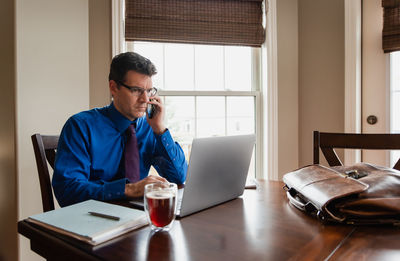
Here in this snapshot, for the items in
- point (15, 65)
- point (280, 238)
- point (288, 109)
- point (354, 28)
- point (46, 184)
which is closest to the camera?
point (280, 238)

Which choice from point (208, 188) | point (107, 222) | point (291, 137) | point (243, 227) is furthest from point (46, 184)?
point (291, 137)

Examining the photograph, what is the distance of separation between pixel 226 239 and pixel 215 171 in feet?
0.86

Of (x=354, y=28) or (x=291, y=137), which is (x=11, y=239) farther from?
(x=354, y=28)

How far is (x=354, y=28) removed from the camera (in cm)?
221

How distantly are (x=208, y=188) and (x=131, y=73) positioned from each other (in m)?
0.71

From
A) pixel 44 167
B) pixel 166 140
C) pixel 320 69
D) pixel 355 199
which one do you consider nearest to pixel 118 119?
pixel 166 140

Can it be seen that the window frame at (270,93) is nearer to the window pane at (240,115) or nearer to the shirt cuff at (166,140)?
the window pane at (240,115)

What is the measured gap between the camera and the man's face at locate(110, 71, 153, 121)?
135 centimetres

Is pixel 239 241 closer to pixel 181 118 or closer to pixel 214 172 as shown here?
pixel 214 172

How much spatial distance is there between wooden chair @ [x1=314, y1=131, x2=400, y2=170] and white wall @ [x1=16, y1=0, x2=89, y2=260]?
1647 mm

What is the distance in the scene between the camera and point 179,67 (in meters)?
2.42

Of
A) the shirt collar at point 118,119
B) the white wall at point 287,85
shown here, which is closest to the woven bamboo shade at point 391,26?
the white wall at point 287,85

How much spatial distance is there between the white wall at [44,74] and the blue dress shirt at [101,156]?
75 cm

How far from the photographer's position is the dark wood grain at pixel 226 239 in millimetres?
614
